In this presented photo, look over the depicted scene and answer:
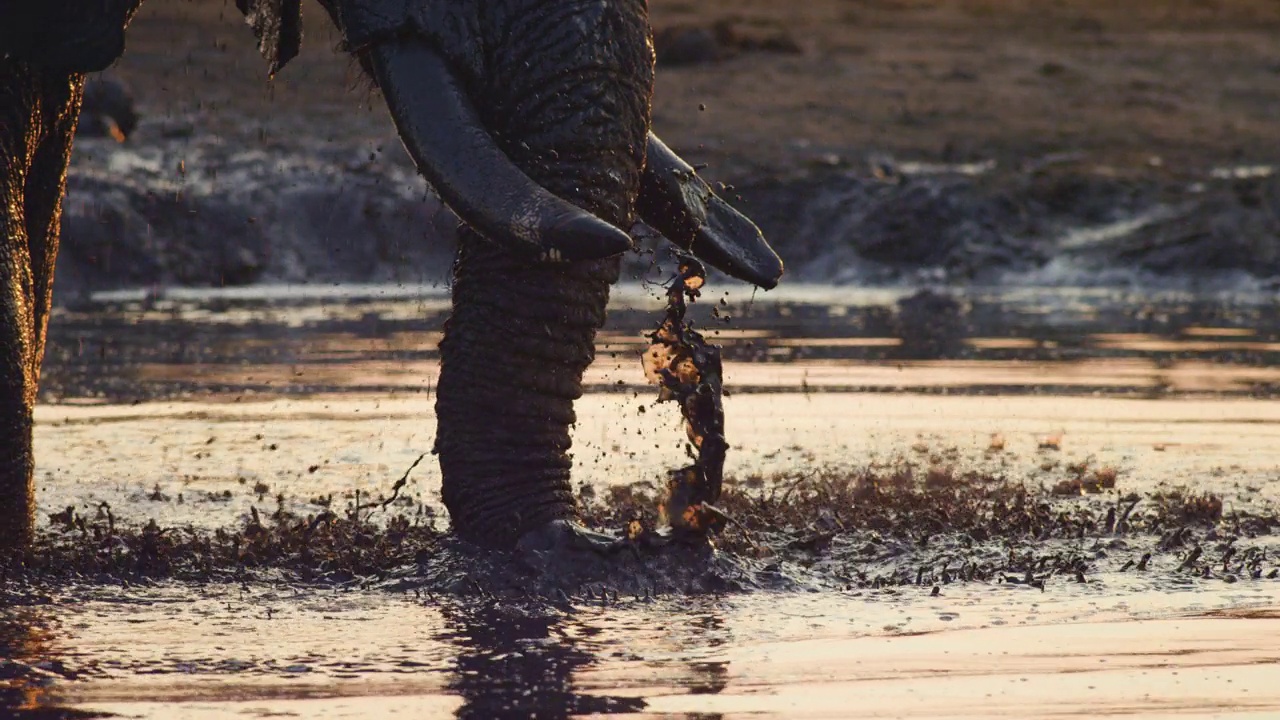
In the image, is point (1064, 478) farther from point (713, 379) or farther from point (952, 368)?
point (952, 368)

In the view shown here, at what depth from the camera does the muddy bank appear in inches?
1023

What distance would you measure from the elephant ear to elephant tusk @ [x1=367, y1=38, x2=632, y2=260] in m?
1.33

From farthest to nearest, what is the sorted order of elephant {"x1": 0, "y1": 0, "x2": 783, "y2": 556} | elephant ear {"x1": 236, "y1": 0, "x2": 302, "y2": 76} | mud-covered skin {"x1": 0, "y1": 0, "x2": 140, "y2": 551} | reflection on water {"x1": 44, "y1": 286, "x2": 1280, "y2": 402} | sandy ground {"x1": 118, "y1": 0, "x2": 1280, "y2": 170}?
sandy ground {"x1": 118, "y1": 0, "x2": 1280, "y2": 170}, reflection on water {"x1": 44, "y1": 286, "x2": 1280, "y2": 402}, elephant ear {"x1": 236, "y1": 0, "x2": 302, "y2": 76}, mud-covered skin {"x1": 0, "y1": 0, "x2": 140, "y2": 551}, elephant {"x1": 0, "y1": 0, "x2": 783, "y2": 556}

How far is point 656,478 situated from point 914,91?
114 ft

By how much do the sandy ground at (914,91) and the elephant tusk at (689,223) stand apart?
72.8 ft

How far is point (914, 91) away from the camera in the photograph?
4297 centimetres

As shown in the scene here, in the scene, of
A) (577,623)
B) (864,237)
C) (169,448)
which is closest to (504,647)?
(577,623)

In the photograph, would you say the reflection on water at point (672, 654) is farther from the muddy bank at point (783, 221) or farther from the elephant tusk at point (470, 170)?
the muddy bank at point (783, 221)

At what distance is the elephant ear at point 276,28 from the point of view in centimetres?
704


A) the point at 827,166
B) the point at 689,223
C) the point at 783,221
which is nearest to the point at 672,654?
the point at 689,223

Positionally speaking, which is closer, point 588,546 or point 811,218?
point 588,546

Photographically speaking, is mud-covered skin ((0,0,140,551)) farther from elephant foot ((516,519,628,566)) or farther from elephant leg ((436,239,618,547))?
elephant foot ((516,519,628,566))

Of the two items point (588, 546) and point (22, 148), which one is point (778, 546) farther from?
point (22, 148)

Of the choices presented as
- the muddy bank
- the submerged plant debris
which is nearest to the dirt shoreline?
the muddy bank
